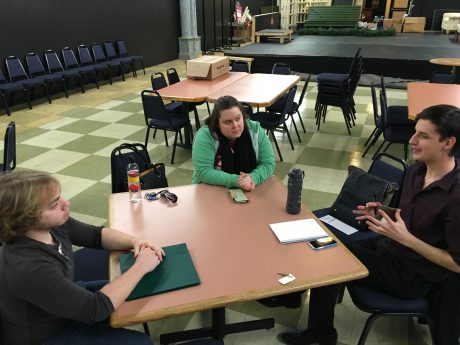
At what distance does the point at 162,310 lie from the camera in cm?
137

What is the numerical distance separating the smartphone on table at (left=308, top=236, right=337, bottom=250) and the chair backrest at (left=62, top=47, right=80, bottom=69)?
297 inches

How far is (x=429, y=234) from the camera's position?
174 cm

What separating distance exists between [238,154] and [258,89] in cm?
260

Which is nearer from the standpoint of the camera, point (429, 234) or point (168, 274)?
point (168, 274)

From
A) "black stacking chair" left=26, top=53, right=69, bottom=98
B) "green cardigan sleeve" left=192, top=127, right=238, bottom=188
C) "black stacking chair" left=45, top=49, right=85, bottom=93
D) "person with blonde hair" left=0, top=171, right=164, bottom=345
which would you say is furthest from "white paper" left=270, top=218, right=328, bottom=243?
"black stacking chair" left=45, top=49, right=85, bottom=93

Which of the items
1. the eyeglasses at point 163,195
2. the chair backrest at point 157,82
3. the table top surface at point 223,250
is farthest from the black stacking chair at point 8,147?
the chair backrest at point 157,82

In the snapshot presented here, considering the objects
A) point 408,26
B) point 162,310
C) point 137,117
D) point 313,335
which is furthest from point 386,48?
point 162,310

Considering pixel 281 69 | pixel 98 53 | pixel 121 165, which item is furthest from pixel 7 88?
pixel 121 165

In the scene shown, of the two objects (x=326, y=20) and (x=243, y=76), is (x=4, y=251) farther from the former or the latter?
(x=326, y=20)

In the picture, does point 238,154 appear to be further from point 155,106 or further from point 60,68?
point 60,68

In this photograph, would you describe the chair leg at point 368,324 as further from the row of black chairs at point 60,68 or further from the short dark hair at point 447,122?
the row of black chairs at point 60,68

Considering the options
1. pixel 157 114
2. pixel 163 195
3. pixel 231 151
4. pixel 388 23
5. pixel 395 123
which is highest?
pixel 388 23

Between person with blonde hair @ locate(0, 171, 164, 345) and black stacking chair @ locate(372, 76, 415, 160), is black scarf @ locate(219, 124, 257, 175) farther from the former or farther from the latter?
black stacking chair @ locate(372, 76, 415, 160)

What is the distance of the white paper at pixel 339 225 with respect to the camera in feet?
7.23
